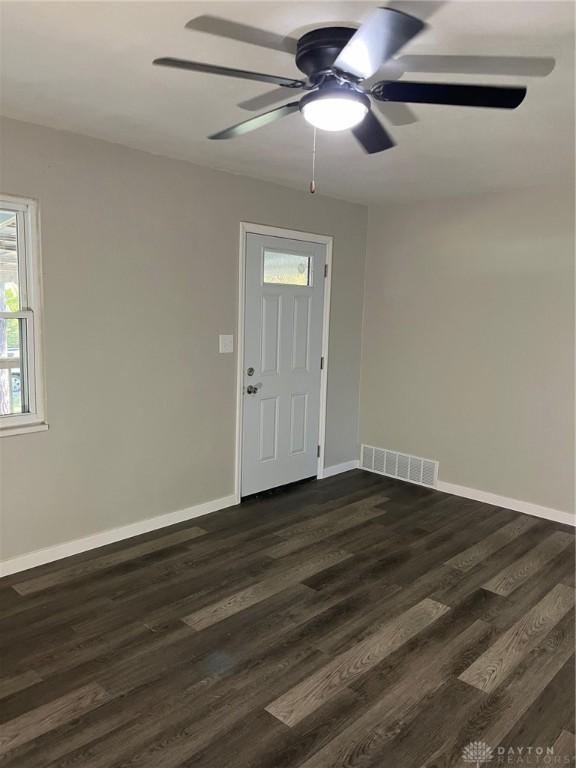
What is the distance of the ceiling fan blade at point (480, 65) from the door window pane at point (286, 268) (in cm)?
219

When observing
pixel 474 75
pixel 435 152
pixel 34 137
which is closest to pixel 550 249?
pixel 435 152

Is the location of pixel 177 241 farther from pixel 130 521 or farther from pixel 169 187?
pixel 130 521

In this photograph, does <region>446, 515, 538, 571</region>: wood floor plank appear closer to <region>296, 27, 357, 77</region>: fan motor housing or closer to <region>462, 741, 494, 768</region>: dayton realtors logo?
<region>462, 741, 494, 768</region>: dayton realtors logo

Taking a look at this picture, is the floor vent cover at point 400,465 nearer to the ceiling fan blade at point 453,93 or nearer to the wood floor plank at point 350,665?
the wood floor plank at point 350,665

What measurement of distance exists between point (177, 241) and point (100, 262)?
56cm

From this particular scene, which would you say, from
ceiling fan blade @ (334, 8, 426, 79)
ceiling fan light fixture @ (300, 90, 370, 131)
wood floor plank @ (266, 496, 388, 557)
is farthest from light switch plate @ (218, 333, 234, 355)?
ceiling fan blade @ (334, 8, 426, 79)

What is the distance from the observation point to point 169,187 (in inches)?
138

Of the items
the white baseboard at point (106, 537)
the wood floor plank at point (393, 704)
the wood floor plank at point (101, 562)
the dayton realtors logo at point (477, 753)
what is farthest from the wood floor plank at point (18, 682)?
the dayton realtors logo at point (477, 753)

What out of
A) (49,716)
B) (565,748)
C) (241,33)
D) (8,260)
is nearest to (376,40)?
(241,33)

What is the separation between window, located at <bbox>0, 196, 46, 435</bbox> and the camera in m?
2.96

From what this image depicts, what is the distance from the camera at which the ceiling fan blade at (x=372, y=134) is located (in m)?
2.05

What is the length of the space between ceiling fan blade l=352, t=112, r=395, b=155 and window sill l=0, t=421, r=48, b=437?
7.42ft

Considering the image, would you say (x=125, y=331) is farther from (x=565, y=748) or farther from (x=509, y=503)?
(x=509, y=503)

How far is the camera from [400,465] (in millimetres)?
4930
